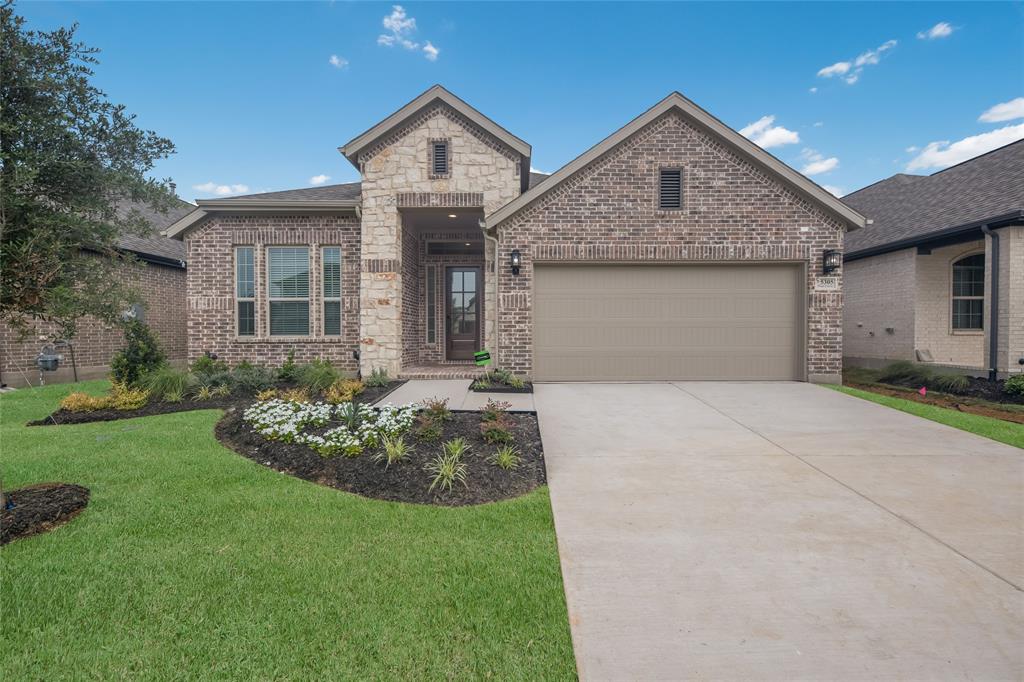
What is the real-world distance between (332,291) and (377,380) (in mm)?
2969

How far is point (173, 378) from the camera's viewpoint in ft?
27.5

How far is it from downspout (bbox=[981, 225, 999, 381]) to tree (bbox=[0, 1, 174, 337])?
14.6 metres

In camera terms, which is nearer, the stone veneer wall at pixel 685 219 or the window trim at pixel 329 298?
the stone veneer wall at pixel 685 219

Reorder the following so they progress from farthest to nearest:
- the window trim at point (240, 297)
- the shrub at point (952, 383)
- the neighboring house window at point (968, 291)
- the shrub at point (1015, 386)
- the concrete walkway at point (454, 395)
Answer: the neighboring house window at point (968, 291) < the window trim at point (240, 297) < the shrub at point (952, 383) < the shrub at point (1015, 386) < the concrete walkway at point (454, 395)

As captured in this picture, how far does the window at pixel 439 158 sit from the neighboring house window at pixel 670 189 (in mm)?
4585

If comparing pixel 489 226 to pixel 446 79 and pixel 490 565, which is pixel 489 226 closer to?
pixel 446 79

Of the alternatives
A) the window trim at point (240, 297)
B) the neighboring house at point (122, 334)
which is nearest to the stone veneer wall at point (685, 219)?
the window trim at point (240, 297)

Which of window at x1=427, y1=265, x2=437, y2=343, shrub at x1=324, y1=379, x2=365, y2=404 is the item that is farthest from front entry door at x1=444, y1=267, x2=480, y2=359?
shrub at x1=324, y1=379, x2=365, y2=404

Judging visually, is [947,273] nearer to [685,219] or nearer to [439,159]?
[685,219]

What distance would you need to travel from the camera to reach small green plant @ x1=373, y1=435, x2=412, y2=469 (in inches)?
178

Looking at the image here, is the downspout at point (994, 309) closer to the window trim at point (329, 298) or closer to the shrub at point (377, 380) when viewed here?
the shrub at point (377, 380)

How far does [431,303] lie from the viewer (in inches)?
479

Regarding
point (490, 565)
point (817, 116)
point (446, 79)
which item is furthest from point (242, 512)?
point (817, 116)

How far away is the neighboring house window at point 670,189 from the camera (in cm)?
940
